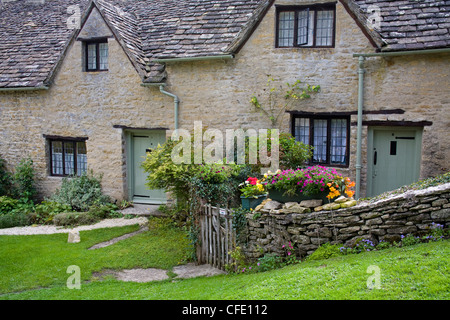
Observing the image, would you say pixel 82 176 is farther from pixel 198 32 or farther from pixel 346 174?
pixel 346 174

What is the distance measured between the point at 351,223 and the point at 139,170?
28.2 ft

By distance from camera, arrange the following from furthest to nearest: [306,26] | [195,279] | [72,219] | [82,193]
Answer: [82,193], [72,219], [306,26], [195,279]

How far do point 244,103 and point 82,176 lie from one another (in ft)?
20.3

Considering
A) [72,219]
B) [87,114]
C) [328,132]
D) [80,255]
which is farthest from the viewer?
[87,114]

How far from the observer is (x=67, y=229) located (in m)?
11.7

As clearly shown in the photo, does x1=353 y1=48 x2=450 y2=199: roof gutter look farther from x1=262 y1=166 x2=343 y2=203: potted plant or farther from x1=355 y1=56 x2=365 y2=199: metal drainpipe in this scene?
x1=262 y1=166 x2=343 y2=203: potted plant

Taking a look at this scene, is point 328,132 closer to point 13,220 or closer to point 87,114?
point 87,114

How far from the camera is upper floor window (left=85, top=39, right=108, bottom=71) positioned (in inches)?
551

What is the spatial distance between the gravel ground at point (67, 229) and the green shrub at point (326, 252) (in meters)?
6.17

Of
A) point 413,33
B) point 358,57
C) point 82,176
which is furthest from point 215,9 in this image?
point 82,176

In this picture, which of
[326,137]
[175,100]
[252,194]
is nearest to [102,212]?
[175,100]
